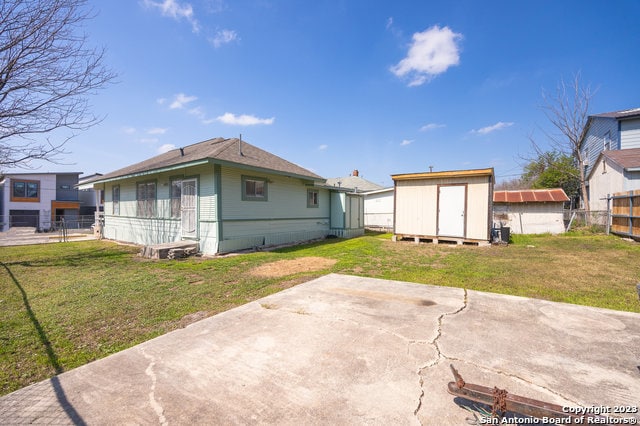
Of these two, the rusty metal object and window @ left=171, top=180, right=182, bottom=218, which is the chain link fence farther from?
the rusty metal object

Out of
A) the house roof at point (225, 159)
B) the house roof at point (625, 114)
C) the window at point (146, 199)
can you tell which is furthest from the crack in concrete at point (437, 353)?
the house roof at point (625, 114)

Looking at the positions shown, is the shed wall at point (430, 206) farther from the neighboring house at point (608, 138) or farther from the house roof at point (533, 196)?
the neighboring house at point (608, 138)

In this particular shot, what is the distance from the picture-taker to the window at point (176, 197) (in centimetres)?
1080

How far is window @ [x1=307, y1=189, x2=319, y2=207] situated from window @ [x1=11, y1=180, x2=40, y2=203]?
31.7 meters

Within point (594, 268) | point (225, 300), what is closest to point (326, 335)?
point (225, 300)

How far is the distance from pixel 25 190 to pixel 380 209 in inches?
1379

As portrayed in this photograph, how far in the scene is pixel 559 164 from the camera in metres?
22.2

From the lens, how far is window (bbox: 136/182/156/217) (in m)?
12.1

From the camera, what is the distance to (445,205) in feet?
38.5

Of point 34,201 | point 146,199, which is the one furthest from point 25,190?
point 146,199

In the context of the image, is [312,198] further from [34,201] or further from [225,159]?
[34,201]

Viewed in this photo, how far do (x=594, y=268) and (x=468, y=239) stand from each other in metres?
4.51

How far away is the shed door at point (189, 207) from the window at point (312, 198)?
18.3ft

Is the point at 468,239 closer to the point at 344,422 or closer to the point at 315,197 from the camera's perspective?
the point at 315,197
